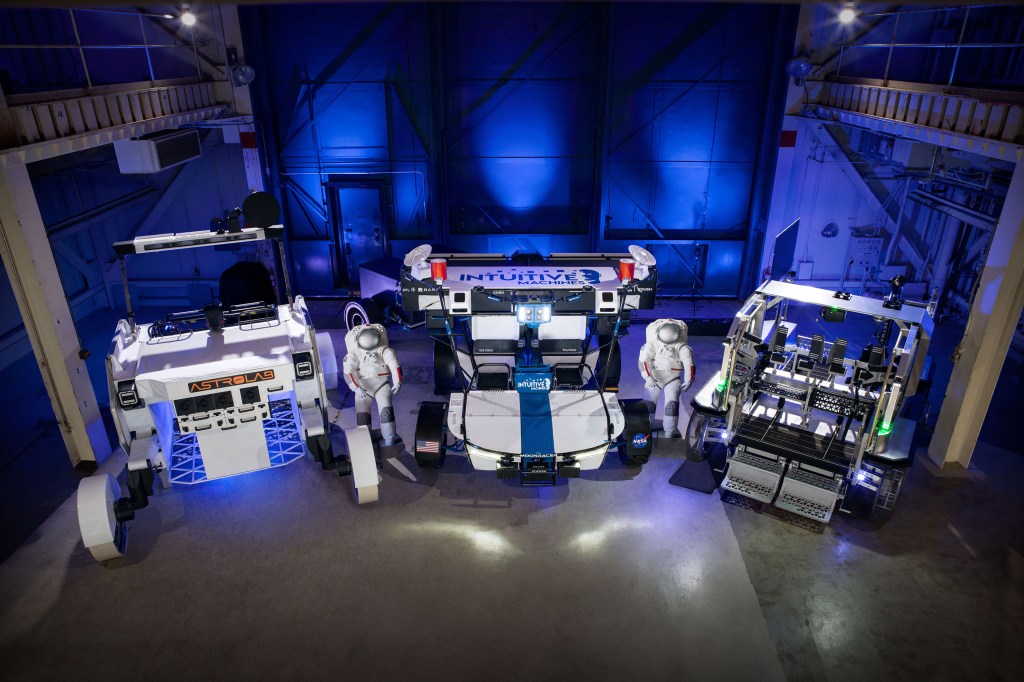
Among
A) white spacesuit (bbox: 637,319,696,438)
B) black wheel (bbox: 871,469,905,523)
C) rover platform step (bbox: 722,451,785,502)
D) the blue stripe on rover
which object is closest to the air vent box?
the blue stripe on rover

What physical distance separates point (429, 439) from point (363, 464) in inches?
32.8

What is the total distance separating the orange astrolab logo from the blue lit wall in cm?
660

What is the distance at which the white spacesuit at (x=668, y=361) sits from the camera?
27.2 feet

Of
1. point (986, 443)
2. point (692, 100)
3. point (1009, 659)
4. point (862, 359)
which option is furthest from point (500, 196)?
point (1009, 659)

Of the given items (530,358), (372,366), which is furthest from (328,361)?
(530,358)

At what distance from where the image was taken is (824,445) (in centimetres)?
754

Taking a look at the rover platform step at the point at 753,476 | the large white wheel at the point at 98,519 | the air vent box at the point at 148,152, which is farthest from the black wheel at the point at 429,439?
the air vent box at the point at 148,152

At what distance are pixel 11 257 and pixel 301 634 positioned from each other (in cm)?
509

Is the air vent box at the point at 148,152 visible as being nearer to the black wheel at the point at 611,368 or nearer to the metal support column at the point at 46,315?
the metal support column at the point at 46,315

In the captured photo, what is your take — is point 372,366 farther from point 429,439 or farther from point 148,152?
point 148,152

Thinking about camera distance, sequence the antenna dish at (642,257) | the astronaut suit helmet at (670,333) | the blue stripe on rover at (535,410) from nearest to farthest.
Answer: the blue stripe on rover at (535,410), the astronaut suit helmet at (670,333), the antenna dish at (642,257)

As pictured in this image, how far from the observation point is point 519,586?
650cm

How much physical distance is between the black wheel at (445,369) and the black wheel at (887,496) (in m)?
5.59

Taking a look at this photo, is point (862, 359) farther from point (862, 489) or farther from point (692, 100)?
point (692, 100)
